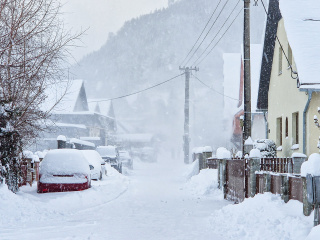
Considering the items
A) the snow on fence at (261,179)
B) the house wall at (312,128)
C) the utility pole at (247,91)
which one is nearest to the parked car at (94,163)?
the snow on fence at (261,179)

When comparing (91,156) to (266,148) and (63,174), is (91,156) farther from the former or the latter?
(266,148)

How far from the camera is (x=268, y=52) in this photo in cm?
2412

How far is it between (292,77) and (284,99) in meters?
4.03

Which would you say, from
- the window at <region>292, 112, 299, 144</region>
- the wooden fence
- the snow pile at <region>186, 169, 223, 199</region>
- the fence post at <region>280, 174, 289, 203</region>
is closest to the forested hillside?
the snow pile at <region>186, 169, 223, 199</region>

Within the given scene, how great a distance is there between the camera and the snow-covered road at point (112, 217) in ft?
31.6

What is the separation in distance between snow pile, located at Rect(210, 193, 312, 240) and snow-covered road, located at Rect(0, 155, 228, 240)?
1.29ft

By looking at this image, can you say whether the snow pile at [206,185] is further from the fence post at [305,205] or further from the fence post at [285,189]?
the fence post at [305,205]

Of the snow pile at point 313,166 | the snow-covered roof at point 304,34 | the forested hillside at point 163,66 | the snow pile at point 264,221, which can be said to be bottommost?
the snow pile at point 264,221

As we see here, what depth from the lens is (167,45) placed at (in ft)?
578

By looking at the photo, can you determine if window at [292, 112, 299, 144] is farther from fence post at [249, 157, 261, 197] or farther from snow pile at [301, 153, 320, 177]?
snow pile at [301, 153, 320, 177]

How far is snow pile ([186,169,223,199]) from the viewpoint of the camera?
18.9 meters

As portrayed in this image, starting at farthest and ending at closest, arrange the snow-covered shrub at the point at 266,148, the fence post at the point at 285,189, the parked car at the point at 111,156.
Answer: the parked car at the point at 111,156 < the snow-covered shrub at the point at 266,148 < the fence post at the point at 285,189

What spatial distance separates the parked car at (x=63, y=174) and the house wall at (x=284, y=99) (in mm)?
8289

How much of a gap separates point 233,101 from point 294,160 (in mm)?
27037
